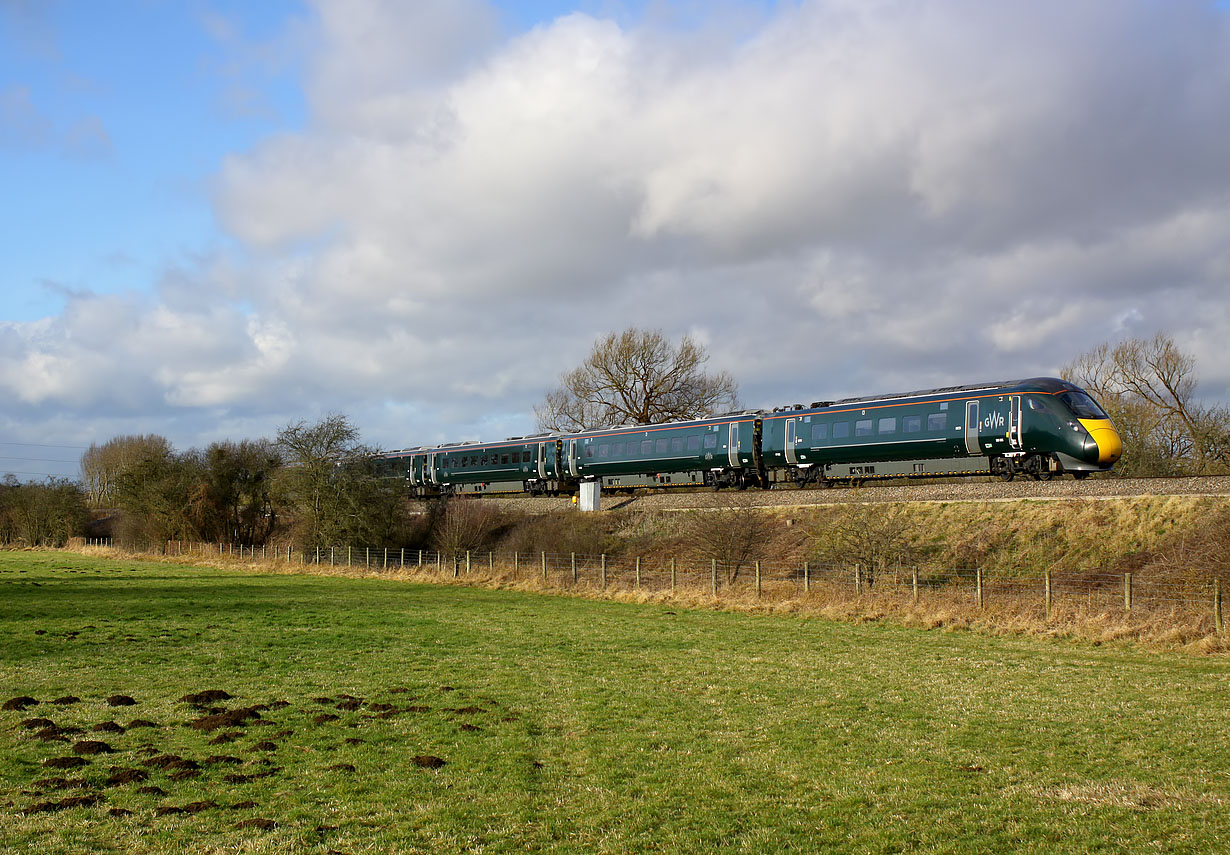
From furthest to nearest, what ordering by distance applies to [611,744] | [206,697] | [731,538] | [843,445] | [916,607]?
1. [843,445]
2. [731,538]
3. [916,607]
4. [206,697]
5. [611,744]

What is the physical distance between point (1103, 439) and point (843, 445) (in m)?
9.39

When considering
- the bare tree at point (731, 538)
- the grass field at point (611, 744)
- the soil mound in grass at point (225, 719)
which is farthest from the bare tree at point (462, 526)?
the soil mound in grass at point (225, 719)

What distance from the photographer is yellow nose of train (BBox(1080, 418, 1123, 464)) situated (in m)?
30.7

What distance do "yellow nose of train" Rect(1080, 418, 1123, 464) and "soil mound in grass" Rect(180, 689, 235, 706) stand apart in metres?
28.0

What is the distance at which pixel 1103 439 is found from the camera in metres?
30.8

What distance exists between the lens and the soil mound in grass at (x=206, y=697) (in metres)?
12.0

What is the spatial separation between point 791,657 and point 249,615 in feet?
47.4

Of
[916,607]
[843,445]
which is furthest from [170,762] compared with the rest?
[843,445]

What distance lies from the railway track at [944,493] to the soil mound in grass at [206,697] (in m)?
25.7

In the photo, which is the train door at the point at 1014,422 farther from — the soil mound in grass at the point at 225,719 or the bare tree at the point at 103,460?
the bare tree at the point at 103,460

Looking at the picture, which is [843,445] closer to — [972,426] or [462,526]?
[972,426]

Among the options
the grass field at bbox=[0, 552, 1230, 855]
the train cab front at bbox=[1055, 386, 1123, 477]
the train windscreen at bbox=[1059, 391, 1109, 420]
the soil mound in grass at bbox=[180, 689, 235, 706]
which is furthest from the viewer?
the train windscreen at bbox=[1059, 391, 1109, 420]

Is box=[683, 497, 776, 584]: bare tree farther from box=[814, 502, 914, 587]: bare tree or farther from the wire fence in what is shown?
box=[814, 502, 914, 587]: bare tree

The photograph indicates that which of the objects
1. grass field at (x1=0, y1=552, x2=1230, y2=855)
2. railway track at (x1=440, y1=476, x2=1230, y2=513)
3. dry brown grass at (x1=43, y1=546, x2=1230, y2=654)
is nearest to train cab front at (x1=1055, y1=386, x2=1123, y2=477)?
railway track at (x1=440, y1=476, x2=1230, y2=513)
